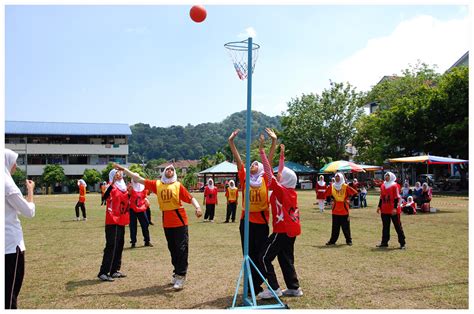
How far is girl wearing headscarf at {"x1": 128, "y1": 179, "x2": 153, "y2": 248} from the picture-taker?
12.7m

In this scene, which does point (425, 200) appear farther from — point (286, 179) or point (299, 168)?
point (299, 168)

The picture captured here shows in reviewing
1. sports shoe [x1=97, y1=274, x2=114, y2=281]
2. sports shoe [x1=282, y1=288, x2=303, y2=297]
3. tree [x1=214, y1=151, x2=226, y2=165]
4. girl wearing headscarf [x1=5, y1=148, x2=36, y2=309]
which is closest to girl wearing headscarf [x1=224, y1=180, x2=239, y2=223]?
sports shoe [x1=97, y1=274, x2=114, y2=281]

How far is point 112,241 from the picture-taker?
8.78 metres

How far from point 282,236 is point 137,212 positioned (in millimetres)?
6552

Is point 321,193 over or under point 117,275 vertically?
over

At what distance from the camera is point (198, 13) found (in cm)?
653

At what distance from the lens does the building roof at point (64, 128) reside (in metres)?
67.2

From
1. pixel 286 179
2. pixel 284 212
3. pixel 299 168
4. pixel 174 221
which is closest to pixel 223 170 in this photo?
pixel 299 168

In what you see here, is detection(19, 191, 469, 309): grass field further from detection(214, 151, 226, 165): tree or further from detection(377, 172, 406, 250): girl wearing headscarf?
detection(214, 151, 226, 165): tree

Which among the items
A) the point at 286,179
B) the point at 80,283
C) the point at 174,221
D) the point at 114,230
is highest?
the point at 286,179

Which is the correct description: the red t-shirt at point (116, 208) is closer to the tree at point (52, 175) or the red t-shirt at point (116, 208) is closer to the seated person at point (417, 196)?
the seated person at point (417, 196)

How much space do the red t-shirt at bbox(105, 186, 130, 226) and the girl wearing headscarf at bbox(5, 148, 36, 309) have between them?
3.66m

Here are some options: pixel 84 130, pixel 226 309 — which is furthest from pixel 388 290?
pixel 84 130

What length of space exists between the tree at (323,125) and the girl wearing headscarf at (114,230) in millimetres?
51890
